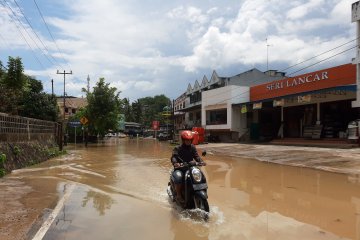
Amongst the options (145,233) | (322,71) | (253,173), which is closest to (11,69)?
(253,173)

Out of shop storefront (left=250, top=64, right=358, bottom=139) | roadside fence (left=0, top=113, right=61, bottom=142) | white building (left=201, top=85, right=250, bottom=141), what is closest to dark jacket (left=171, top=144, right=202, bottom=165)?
roadside fence (left=0, top=113, right=61, bottom=142)

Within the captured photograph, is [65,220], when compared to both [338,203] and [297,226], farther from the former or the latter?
[338,203]

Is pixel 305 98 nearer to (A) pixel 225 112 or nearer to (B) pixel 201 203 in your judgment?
(A) pixel 225 112

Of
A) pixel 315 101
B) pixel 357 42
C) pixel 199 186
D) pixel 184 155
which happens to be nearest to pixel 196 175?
pixel 199 186

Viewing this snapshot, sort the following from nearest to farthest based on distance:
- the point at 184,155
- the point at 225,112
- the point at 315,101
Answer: the point at 184,155 → the point at 315,101 → the point at 225,112

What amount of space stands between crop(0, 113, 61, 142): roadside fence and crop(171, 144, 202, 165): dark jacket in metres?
9.13

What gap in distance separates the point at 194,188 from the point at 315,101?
2361cm

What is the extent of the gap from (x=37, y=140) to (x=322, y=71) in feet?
63.8

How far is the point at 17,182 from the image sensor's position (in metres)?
11.8

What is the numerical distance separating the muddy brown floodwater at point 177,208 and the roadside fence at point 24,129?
2.31 m

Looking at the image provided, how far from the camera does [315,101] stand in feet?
92.7

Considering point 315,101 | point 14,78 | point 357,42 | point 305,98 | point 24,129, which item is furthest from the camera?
point 315,101

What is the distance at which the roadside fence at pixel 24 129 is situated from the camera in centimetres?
1485

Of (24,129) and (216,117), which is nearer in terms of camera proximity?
(24,129)
